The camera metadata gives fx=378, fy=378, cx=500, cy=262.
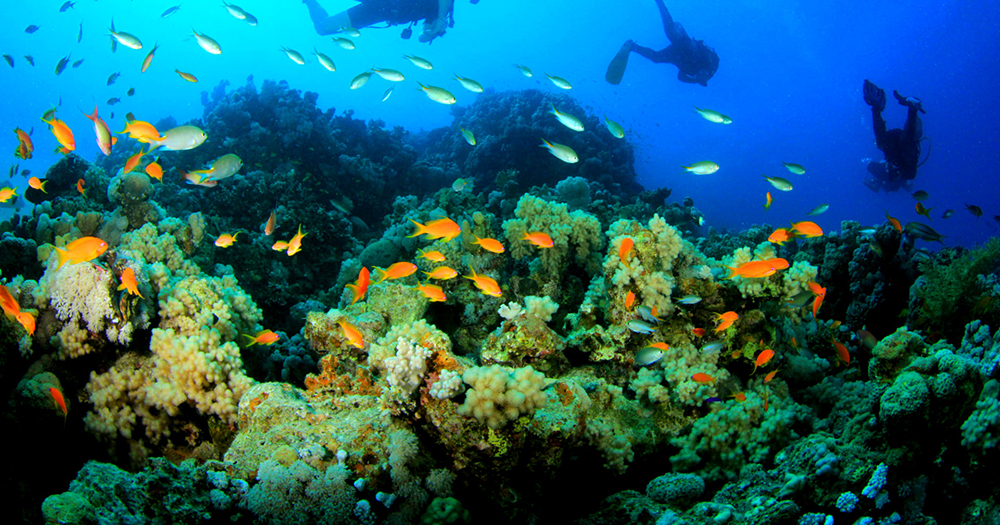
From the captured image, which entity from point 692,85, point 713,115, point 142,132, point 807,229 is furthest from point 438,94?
point 692,85

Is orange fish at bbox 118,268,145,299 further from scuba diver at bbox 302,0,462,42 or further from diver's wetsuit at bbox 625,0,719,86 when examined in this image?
diver's wetsuit at bbox 625,0,719,86

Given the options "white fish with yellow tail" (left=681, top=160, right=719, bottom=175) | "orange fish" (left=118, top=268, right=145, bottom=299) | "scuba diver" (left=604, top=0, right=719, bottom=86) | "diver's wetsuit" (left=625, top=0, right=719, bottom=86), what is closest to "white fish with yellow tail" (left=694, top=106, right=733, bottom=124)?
"white fish with yellow tail" (left=681, top=160, right=719, bottom=175)

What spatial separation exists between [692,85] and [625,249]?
118m

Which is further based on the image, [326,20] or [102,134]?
[326,20]

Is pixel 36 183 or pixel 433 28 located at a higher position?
pixel 433 28

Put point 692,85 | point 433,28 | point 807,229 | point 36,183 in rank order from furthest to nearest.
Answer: point 692,85, point 433,28, point 36,183, point 807,229

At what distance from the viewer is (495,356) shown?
3578 millimetres

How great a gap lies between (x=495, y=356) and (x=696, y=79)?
20.4 meters

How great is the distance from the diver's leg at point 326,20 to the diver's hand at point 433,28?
341cm

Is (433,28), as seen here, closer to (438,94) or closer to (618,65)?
(618,65)

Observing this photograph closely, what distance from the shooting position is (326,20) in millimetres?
18672

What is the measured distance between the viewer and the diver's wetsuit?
17.8m

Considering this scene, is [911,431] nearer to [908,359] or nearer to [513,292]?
[908,359]

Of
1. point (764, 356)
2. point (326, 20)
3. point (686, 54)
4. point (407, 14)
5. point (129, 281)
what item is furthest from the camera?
point (326, 20)
